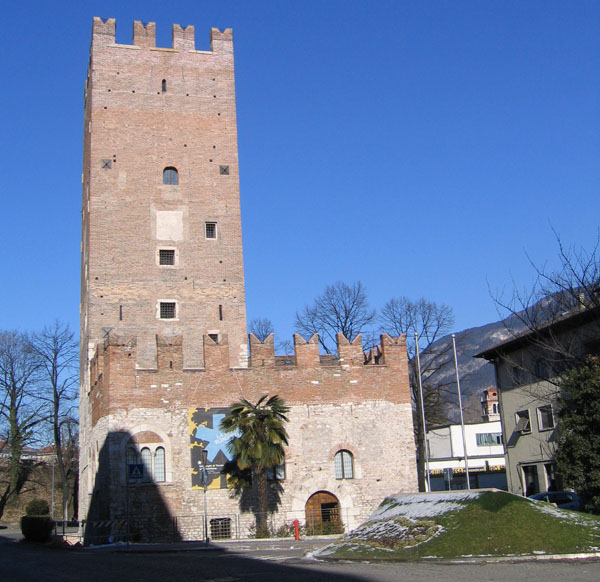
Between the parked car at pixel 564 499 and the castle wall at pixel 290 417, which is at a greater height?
the castle wall at pixel 290 417

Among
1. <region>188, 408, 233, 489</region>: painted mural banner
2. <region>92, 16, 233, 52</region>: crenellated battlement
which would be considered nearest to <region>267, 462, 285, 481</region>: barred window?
<region>188, 408, 233, 489</region>: painted mural banner

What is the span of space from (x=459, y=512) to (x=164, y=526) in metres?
14.4

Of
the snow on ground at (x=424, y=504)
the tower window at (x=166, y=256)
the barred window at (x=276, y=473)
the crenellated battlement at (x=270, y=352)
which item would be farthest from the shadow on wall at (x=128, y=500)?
the snow on ground at (x=424, y=504)

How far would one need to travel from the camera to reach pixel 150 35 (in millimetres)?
41188

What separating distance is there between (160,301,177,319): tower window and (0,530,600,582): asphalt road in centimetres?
1614

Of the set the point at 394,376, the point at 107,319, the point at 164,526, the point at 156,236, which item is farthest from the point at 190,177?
the point at 164,526

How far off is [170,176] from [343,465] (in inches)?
665

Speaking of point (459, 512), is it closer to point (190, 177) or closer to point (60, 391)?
point (190, 177)

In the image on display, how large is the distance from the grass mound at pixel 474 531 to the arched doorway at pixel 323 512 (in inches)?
426

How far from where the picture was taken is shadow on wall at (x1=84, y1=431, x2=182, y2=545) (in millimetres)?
28828

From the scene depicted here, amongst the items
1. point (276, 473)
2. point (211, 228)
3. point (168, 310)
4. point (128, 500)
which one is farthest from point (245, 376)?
point (211, 228)

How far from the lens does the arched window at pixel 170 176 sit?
38.8 metres

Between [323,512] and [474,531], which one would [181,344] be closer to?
[323,512]

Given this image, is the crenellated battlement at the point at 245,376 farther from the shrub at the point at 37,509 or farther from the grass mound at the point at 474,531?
the shrub at the point at 37,509
